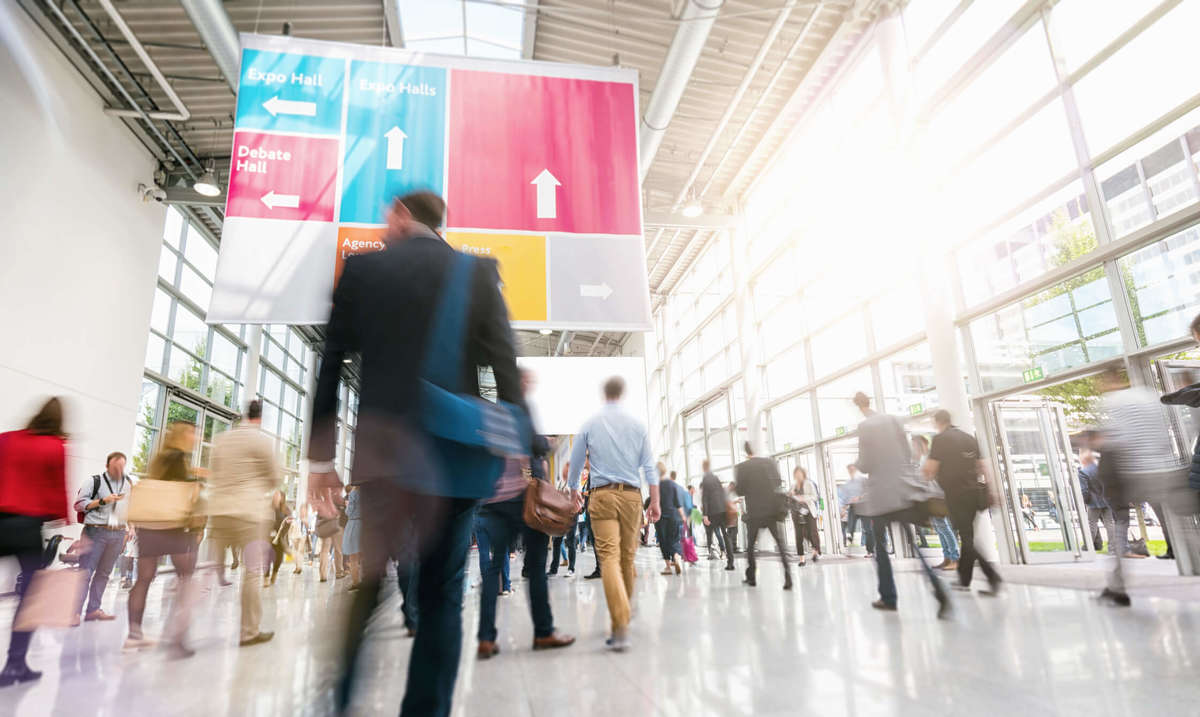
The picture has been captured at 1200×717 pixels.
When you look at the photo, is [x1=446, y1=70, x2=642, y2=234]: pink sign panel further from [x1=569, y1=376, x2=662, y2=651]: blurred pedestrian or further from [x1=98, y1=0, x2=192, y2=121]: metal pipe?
[x1=98, y1=0, x2=192, y2=121]: metal pipe

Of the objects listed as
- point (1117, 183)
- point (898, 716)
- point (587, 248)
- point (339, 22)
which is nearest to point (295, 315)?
point (587, 248)

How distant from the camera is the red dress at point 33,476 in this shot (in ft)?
10.1

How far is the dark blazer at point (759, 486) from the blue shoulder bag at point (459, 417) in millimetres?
5074

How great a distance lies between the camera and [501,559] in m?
3.87

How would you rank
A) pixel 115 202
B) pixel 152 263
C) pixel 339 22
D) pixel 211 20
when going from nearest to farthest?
pixel 211 20 → pixel 339 22 → pixel 115 202 → pixel 152 263

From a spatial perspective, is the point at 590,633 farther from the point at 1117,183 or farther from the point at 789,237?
the point at 789,237

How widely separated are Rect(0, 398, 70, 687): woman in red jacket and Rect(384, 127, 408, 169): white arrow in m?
2.81

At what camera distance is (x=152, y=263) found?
1122 cm

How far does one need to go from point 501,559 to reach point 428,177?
293cm

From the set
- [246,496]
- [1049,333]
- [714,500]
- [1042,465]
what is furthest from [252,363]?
[1042,465]

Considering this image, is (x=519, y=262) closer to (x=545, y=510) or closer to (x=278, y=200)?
(x=278, y=200)

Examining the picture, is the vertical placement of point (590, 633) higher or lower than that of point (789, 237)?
lower

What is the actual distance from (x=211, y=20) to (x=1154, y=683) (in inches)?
372

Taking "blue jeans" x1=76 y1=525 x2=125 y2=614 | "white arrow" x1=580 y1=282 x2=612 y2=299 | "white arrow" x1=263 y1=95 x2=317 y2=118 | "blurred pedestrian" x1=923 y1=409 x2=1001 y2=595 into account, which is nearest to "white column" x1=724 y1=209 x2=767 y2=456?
"blurred pedestrian" x1=923 y1=409 x2=1001 y2=595
